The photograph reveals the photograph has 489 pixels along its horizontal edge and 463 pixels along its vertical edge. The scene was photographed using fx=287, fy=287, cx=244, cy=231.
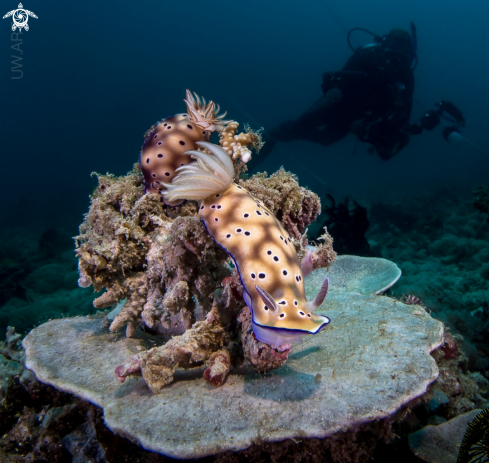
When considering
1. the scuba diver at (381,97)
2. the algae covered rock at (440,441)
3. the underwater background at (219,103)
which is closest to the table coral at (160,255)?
the algae covered rock at (440,441)

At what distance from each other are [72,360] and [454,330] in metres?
5.50

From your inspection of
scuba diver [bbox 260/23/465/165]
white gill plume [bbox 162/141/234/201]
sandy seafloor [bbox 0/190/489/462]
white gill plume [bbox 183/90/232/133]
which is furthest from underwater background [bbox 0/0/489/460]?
white gill plume [bbox 162/141/234/201]

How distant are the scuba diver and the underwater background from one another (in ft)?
14.6

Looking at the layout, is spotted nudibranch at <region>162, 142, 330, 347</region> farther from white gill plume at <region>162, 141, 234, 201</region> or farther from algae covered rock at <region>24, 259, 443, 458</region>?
algae covered rock at <region>24, 259, 443, 458</region>

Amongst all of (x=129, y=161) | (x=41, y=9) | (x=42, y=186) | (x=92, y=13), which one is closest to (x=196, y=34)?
(x=92, y=13)

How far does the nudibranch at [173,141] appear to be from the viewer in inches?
112

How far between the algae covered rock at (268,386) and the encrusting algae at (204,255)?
0.48 feet

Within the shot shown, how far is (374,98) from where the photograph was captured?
11711 mm

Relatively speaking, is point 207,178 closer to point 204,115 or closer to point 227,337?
point 204,115

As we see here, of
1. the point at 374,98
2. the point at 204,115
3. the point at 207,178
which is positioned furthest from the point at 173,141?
the point at 374,98

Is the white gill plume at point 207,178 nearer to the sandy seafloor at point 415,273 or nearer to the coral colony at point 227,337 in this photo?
the coral colony at point 227,337

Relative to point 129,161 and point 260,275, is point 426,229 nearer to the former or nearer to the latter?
point 260,275

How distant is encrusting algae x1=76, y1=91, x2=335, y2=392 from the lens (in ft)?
6.35

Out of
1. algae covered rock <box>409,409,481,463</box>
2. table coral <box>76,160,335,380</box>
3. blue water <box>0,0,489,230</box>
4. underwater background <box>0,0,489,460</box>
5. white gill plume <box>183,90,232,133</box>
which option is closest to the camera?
algae covered rock <box>409,409,481,463</box>
